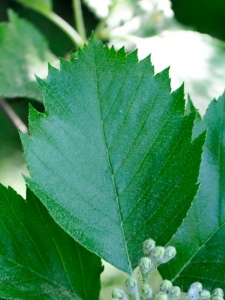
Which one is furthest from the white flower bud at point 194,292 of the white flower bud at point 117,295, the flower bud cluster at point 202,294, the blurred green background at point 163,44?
the blurred green background at point 163,44

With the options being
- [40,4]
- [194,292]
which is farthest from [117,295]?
[40,4]

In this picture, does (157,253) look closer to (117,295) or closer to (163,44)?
(117,295)

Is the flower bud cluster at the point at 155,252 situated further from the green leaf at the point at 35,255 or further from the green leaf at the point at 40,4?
the green leaf at the point at 40,4

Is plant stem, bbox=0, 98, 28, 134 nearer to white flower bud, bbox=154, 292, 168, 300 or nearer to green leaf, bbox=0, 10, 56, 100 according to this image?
green leaf, bbox=0, 10, 56, 100

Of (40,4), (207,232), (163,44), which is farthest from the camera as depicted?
(40,4)

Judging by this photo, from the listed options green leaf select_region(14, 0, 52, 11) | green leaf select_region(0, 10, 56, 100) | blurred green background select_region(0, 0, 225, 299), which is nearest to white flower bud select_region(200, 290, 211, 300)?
blurred green background select_region(0, 0, 225, 299)

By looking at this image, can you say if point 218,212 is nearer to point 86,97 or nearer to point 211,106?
point 211,106
